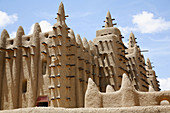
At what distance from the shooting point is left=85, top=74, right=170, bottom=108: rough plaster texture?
65.7 ft

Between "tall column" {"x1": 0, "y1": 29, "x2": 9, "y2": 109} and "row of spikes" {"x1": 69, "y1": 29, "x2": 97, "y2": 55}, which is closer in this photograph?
"tall column" {"x1": 0, "y1": 29, "x2": 9, "y2": 109}

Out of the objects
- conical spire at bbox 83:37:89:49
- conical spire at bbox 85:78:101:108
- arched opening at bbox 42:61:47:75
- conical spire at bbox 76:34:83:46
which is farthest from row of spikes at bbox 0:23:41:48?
conical spire at bbox 85:78:101:108

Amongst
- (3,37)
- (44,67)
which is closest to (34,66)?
(44,67)

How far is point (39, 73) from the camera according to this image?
3039 centimetres

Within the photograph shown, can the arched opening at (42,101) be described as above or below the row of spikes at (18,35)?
below

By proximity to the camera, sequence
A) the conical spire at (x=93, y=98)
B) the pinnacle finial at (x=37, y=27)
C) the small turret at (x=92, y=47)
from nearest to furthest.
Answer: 1. the conical spire at (x=93, y=98)
2. the pinnacle finial at (x=37, y=27)
3. the small turret at (x=92, y=47)

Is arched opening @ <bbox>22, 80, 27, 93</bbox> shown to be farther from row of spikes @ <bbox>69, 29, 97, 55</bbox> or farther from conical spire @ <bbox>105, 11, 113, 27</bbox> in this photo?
conical spire @ <bbox>105, 11, 113, 27</bbox>

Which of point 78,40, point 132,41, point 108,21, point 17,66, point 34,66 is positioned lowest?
point 34,66

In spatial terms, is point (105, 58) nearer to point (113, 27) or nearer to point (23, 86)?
point (113, 27)

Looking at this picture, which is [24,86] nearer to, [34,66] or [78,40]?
[34,66]

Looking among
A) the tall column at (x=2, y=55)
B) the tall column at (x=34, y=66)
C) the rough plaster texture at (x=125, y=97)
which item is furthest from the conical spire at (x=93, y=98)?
the tall column at (x=2, y=55)

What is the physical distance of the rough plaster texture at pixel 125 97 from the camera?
65.7 ft

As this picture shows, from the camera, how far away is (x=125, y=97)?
66.2ft

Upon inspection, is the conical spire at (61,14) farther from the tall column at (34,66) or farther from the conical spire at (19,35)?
the conical spire at (19,35)
